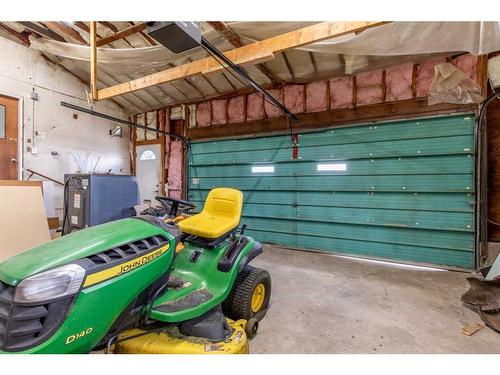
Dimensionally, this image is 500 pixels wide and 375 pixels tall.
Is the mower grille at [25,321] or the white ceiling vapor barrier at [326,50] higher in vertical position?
the white ceiling vapor barrier at [326,50]

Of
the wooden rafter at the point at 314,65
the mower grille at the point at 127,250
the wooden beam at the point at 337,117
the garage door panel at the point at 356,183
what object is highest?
the wooden rafter at the point at 314,65

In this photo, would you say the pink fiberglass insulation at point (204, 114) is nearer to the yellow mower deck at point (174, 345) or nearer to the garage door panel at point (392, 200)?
the garage door panel at point (392, 200)

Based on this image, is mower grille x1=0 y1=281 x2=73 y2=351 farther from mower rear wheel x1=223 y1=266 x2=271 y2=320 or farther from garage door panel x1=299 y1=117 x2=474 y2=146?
garage door panel x1=299 y1=117 x2=474 y2=146

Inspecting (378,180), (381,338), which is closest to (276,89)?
(378,180)

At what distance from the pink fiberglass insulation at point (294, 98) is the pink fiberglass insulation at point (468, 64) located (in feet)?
7.74

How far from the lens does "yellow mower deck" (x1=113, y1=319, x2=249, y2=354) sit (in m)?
1.39

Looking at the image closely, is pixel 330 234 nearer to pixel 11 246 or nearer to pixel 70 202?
pixel 70 202

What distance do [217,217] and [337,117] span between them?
3.22m

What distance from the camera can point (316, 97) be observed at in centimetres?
473

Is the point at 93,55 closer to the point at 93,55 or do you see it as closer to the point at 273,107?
the point at 93,55

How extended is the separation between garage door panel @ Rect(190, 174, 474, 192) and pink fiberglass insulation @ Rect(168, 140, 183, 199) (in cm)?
105

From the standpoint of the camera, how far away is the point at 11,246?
3.34m

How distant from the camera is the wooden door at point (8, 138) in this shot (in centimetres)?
484

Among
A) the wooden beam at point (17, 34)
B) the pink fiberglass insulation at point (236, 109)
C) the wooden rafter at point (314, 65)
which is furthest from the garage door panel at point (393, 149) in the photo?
the wooden beam at point (17, 34)
